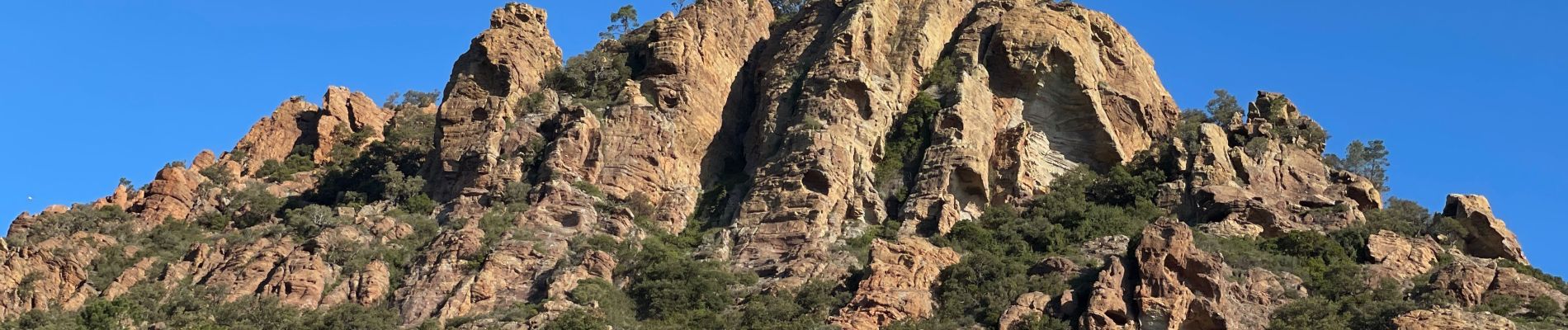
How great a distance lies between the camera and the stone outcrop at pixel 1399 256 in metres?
76.9

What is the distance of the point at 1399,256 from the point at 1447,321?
39.7 feet

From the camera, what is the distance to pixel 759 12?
101438mm

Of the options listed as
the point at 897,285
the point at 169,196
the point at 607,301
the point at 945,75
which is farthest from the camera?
the point at 945,75

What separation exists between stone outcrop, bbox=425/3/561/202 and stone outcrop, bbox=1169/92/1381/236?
2504cm

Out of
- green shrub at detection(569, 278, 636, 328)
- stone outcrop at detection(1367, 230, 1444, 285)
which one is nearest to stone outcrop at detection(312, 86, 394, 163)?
green shrub at detection(569, 278, 636, 328)

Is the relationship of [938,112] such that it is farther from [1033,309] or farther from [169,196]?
[169,196]

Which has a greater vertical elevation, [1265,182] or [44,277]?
[1265,182]

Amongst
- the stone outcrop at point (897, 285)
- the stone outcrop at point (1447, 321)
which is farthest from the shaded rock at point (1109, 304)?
the stone outcrop at point (1447, 321)

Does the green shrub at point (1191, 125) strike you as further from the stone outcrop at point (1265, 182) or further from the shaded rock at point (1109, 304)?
the shaded rock at point (1109, 304)

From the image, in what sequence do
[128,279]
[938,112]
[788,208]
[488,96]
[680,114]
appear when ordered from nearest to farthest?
[128,279], [788,208], [938,112], [680,114], [488,96]

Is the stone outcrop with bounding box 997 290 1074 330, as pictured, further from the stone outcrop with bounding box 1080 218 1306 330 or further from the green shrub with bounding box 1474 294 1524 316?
the green shrub with bounding box 1474 294 1524 316

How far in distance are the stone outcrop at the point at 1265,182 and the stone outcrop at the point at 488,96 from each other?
82.1 ft

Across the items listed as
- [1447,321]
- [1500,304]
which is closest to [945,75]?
[1500,304]

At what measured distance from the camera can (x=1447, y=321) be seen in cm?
6644
